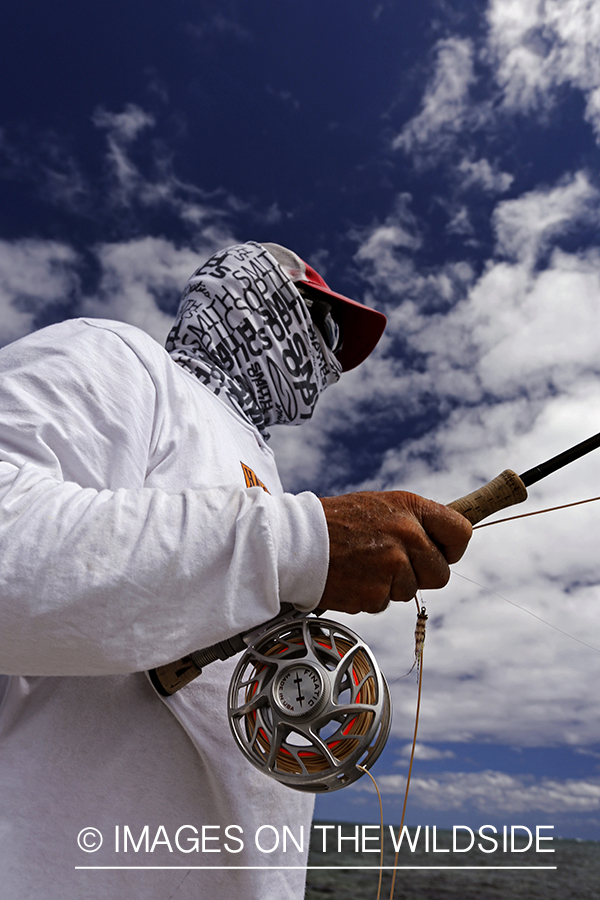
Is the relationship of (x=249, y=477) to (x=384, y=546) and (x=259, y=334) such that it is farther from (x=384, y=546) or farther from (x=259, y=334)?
(x=384, y=546)

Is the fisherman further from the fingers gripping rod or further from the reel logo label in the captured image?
the fingers gripping rod

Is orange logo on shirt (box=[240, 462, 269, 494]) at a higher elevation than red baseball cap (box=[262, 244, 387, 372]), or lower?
lower

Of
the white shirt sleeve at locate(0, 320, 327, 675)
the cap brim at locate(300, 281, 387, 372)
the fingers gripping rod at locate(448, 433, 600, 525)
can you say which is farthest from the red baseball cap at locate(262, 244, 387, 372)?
the white shirt sleeve at locate(0, 320, 327, 675)

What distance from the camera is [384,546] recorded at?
1.51 m

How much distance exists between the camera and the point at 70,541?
1.33 meters

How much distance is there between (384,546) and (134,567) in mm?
581

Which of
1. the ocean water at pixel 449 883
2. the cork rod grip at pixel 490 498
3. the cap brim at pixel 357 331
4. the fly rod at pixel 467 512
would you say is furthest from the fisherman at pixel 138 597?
the ocean water at pixel 449 883

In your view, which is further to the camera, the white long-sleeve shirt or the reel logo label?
the reel logo label

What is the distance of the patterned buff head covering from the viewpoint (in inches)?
122

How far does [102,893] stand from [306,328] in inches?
99.0

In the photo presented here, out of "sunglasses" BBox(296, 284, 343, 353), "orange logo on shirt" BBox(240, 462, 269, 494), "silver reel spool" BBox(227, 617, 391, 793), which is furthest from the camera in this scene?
"sunglasses" BBox(296, 284, 343, 353)

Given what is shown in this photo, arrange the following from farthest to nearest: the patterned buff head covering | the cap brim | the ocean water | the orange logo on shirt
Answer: the ocean water → the cap brim → the patterned buff head covering → the orange logo on shirt

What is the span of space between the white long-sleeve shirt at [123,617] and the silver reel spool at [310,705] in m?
0.21

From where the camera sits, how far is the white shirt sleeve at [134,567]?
1.29 meters
